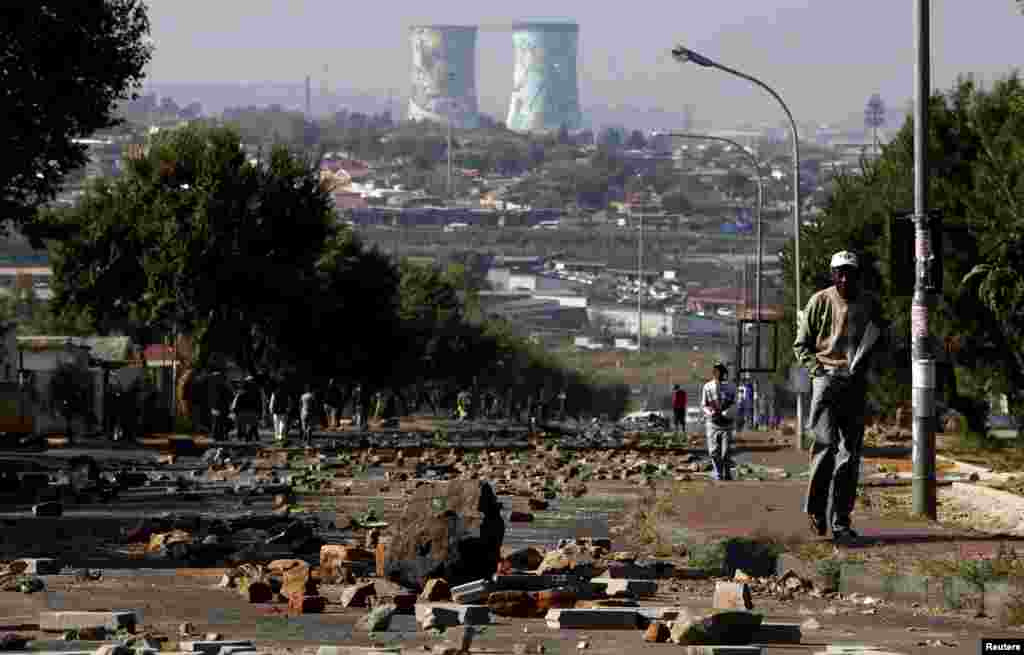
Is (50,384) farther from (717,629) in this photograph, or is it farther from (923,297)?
(717,629)

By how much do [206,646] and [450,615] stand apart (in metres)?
2.04

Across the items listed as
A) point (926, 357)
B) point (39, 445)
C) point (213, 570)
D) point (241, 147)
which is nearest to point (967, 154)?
point (39, 445)

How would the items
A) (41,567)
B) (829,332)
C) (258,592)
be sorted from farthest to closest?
(829,332) → (41,567) → (258,592)

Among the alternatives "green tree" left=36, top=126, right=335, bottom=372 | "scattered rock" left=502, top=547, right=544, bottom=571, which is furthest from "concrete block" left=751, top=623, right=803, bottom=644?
"green tree" left=36, top=126, right=335, bottom=372

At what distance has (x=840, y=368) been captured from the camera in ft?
58.6

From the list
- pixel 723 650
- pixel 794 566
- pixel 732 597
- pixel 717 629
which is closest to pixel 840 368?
pixel 794 566

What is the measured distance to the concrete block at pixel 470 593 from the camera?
553 inches

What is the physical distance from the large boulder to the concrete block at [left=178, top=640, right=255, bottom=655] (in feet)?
10.4

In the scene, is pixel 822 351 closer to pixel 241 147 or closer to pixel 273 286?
pixel 273 286

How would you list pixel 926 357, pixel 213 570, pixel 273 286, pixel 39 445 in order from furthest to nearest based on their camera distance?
pixel 273 286, pixel 39 445, pixel 926 357, pixel 213 570

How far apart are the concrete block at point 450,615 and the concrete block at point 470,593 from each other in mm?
518

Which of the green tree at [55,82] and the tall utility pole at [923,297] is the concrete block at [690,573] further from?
the green tree at [55,82]

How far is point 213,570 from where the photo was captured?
56.7ft

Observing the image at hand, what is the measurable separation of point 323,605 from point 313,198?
6023cm
